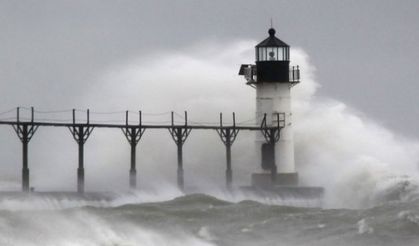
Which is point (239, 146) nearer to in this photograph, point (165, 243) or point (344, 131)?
point (344, 131)

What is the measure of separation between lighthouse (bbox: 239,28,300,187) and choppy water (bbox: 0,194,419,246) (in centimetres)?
640

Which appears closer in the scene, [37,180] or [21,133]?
[21,133]

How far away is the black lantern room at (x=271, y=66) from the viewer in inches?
2640

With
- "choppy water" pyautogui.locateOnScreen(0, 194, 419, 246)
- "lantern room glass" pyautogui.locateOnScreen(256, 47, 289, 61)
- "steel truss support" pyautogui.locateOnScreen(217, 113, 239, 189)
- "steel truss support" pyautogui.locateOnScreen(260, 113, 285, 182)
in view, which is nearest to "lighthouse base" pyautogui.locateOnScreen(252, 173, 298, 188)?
"steel truss support" pyautogui.locateOnScreen(260, 113, 285, 182)

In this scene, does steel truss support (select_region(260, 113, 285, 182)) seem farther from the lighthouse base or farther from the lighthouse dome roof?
the lighthouse dome roof

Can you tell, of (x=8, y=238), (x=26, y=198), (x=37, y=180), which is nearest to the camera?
(x=8, y=238)

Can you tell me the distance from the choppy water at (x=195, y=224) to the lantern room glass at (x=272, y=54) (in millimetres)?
8745

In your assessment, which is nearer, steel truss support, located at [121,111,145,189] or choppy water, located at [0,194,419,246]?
choppy water, located at [0,194,419,246]

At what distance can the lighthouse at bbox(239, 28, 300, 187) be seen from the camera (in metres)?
66.5

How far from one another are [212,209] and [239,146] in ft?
36.9

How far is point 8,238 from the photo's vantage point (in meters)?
47.3

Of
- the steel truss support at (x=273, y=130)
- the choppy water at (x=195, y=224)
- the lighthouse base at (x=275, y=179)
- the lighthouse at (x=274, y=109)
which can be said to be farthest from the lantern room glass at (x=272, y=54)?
the choppy water at (x=195, y=224)

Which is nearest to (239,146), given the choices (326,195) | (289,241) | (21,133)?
(326,195)

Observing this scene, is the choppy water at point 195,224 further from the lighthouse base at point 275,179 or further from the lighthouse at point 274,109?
the lighthouse at point 274,109
